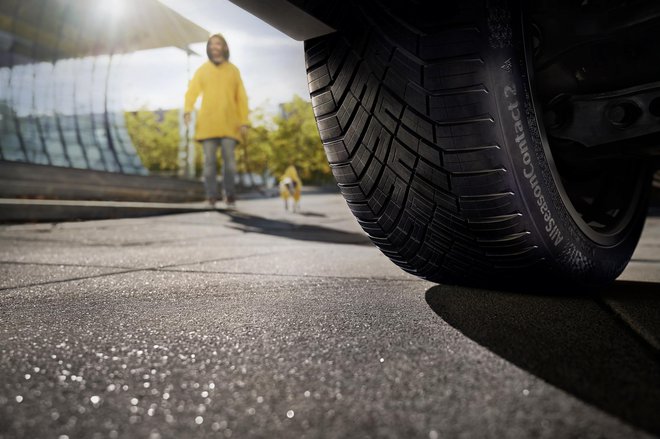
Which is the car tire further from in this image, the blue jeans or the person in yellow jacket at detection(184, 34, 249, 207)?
the blue jeans

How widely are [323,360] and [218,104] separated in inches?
262

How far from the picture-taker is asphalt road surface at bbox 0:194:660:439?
60 cm

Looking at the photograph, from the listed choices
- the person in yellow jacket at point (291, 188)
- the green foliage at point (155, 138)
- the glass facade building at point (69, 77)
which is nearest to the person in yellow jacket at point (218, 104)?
the person in yellow jacket at point (291, 188)

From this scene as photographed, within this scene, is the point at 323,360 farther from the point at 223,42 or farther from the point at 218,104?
the point at 223,42

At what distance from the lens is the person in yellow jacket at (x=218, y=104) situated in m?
7.04

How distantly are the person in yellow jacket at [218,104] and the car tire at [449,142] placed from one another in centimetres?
603

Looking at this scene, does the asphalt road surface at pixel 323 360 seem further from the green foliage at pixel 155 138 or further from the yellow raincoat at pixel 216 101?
the green foliage at pixel 155 138

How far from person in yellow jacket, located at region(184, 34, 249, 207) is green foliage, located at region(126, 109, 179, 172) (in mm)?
29542

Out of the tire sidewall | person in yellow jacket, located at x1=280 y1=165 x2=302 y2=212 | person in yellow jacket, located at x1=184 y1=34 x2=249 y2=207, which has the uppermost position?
person in yellow jacket, located at x1=184 y1=34 x2=249 y2=207

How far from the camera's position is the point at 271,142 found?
1358 inches

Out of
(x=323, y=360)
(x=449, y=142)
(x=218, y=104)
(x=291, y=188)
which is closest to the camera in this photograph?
(x=323, y=360)

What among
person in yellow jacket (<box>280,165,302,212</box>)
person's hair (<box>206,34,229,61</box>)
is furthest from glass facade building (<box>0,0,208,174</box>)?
person's hair (<box>206,34,229,61</box>)

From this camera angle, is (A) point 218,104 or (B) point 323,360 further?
(A) point 218,104

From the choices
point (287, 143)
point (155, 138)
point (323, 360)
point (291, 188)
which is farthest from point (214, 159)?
point (155, 138)
